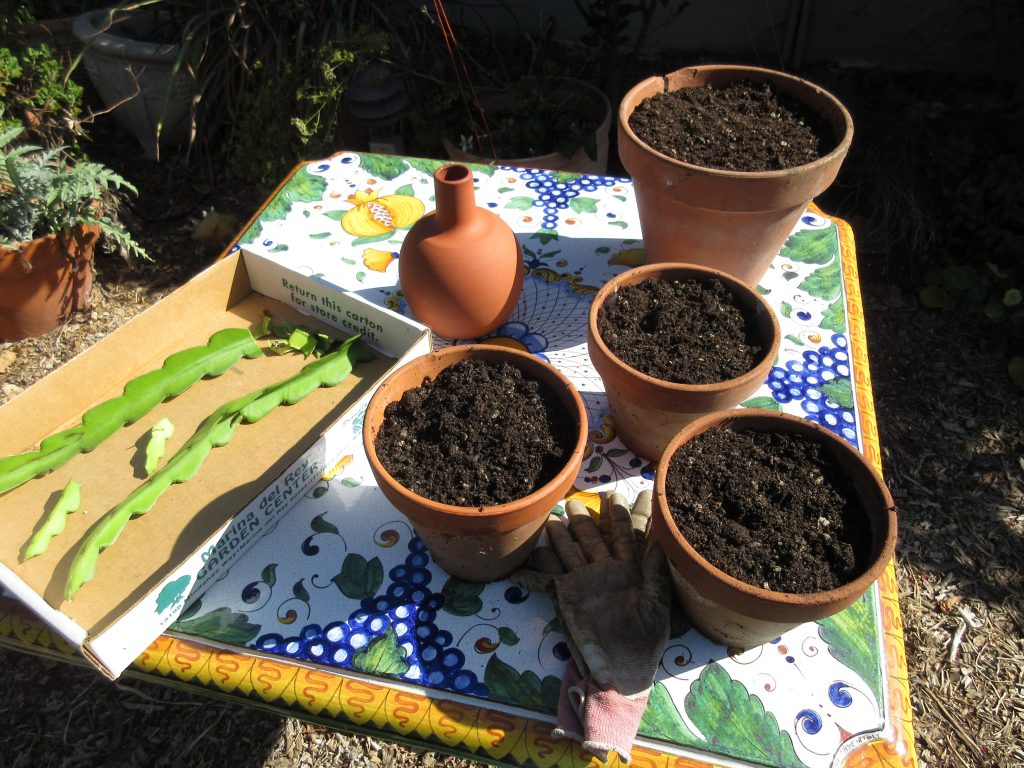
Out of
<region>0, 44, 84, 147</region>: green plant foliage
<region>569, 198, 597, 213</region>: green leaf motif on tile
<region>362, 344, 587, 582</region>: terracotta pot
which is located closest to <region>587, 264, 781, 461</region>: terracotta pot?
<region>362, 344, 587, 582</region>: terracotta pot

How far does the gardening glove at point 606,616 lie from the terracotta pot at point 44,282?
2.22m

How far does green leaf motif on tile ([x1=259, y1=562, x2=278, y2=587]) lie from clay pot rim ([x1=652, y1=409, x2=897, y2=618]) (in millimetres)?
609

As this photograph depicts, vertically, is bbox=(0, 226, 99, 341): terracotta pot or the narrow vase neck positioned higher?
the narrow vase neck

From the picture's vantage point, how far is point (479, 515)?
1.02 metres

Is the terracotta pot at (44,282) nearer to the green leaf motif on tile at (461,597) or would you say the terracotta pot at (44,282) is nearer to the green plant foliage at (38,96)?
the green plant foliage at (38,96)

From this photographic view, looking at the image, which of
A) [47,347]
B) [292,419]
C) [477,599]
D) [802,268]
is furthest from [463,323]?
[47,347]

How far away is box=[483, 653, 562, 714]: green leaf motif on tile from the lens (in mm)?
1062

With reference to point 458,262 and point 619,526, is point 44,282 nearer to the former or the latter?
point 458,262

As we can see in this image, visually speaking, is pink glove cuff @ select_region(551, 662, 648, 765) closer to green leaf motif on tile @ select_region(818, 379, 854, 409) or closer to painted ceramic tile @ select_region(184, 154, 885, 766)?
painted ceramic tile @ select_region(184, 154, 885, 766)

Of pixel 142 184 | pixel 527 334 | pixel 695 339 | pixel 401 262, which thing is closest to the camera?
pixel 695 339

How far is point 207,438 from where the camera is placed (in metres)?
1.30

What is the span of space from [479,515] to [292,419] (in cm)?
53

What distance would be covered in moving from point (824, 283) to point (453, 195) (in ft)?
2.93

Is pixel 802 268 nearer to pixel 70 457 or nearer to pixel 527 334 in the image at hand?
pixel 527 334
